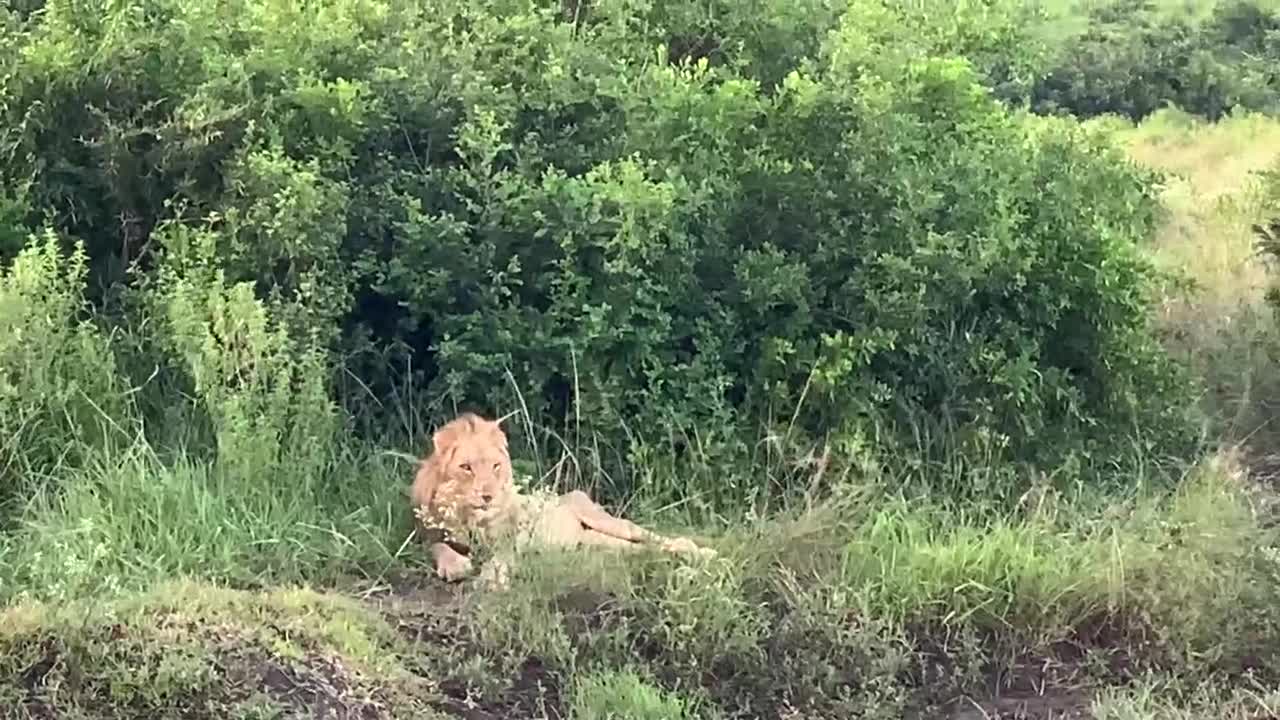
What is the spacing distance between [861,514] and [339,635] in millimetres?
1794

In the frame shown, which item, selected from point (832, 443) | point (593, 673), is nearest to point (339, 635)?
point (593, 673)

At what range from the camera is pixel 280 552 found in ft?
17.0

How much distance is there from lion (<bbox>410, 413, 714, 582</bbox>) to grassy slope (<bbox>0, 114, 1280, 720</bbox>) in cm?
14

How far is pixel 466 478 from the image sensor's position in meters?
5.25

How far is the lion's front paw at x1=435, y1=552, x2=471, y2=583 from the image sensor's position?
511 cm

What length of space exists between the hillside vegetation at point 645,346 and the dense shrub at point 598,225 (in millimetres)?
17

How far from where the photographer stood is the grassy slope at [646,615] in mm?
4262

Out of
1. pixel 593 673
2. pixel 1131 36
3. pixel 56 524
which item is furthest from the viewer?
pixel 1131 36

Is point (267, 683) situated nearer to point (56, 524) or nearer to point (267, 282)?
point (56, 524)

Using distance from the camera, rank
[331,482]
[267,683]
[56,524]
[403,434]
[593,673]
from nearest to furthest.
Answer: [267,683], [593,673], [56,524], [331,482], [403,434]

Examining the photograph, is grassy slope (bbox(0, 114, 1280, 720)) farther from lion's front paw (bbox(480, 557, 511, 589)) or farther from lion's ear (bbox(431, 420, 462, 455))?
lion's ear (bbox(431, 420, 462, 455))

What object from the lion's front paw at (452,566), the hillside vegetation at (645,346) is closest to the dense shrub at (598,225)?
the hillside vegetation at (645,346)

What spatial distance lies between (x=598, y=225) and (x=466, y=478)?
1091 millimetres

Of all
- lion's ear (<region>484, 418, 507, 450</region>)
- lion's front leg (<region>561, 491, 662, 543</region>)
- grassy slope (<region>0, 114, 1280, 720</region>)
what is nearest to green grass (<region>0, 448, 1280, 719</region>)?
grassy slope (<region>0, 114, 1280, 720</region>)
